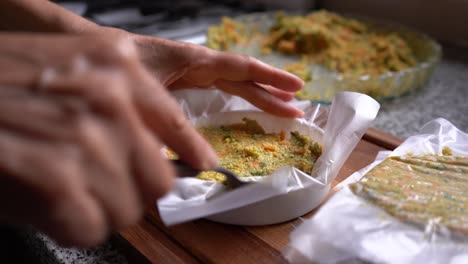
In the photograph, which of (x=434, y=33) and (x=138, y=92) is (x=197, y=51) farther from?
(x=434, y=33)

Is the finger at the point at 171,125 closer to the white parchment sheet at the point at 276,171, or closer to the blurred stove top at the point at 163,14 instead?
the white parchment sheet at the point at 276,171

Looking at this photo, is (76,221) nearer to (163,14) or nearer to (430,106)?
(430,106)

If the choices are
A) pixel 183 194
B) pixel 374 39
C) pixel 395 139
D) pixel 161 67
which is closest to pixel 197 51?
pixel 161 67

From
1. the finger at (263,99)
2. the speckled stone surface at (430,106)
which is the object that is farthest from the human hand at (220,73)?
the speckled stone surface at (430,106)

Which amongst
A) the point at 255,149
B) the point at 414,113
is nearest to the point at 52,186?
the point at 255,149

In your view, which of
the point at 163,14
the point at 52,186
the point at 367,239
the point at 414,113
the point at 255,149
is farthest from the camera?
the point at 163,14

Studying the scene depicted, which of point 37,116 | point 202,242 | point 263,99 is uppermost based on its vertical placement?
point 37,116
